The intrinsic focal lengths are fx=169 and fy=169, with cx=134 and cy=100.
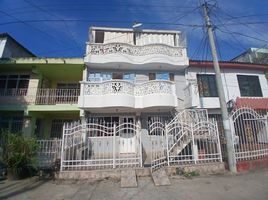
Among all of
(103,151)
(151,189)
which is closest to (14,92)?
(103,151)

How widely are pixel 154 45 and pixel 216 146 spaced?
7921 millimetres

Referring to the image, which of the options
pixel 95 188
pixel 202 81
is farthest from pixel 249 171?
pixel 202 81

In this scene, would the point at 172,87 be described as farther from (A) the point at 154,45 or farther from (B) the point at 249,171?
(B) the point at 249,171

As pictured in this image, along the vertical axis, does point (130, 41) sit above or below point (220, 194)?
above

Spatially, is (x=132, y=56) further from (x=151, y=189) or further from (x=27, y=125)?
(x=151, y=189)

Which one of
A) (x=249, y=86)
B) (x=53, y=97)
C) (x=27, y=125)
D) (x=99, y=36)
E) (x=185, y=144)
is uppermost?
(x=99, y=36)

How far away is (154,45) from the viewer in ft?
40.6

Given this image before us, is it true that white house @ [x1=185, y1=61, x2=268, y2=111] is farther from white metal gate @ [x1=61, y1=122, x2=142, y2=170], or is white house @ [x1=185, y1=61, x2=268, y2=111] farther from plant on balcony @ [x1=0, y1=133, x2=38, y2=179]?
plant on balcony @ [x1=0, y1=133, x2=38, y2=179]

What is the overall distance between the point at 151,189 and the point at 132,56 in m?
8.88

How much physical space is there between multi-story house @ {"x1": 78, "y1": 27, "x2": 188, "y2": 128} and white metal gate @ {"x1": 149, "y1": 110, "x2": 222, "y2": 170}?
2.44 m

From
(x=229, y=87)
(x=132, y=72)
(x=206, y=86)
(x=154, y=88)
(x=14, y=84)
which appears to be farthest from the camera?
(x=229, y=87)

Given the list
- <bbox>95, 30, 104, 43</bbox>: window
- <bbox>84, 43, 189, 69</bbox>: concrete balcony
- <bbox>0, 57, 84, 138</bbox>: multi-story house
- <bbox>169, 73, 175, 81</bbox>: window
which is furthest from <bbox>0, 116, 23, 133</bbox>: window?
<bbox>169, 73, 175, 81</bbox>: window

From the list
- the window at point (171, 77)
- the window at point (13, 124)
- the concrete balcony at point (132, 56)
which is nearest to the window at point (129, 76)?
the concrete balcony at point (132, 56)

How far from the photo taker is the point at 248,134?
8281 millimetres
